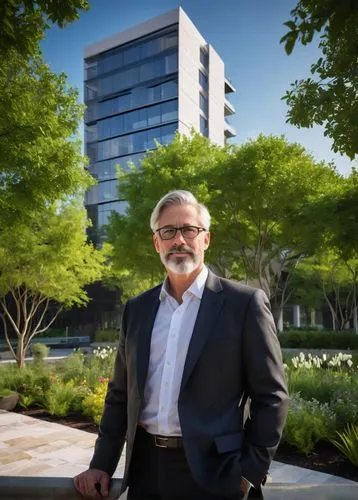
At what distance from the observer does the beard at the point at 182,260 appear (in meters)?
2.43

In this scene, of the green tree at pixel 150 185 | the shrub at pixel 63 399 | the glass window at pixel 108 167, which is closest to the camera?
the shrub at pixel 63 399

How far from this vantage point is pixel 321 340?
24.6m

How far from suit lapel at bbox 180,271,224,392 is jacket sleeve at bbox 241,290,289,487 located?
0.16 m

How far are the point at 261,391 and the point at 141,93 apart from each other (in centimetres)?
5247

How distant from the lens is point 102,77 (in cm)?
5434

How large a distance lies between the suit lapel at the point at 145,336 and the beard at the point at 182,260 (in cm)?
23

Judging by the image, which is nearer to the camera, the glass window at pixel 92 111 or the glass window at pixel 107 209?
the glass window at pixel 107 209

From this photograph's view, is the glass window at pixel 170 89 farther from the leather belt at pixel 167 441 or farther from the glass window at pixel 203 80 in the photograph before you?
the leather belt at pixel 167 441

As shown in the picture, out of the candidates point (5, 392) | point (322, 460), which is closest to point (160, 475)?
point (322, 460)

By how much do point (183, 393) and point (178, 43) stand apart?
51.5m

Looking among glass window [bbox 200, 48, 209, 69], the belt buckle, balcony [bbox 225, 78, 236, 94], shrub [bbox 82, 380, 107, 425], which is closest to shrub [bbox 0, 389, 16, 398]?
shrub [bbox 82, 380, 107, 425]

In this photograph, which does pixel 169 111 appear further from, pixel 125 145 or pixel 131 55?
pixel 131 55

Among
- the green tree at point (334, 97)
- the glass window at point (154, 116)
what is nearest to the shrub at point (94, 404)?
the green tree at point (334, 97)

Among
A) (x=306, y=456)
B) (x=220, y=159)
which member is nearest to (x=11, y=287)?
(x=220, y=159)
